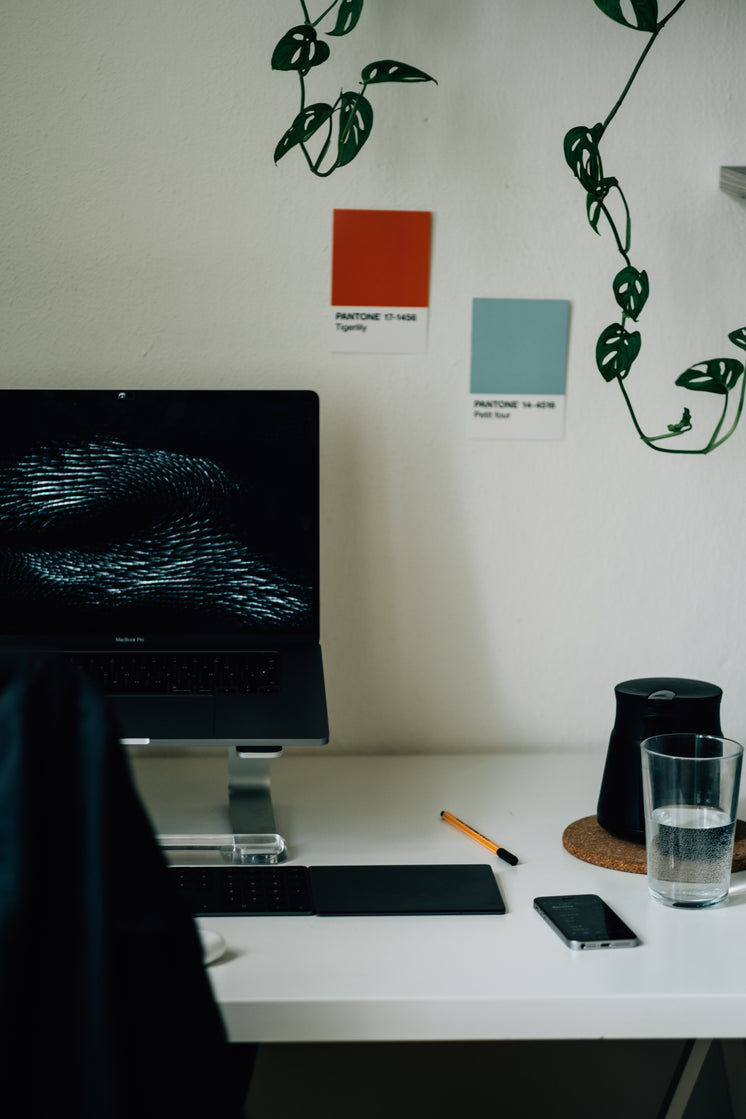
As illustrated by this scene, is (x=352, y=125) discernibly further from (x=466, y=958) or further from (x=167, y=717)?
(x=466, y=958)

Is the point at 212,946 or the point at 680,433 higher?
the point at 680,433

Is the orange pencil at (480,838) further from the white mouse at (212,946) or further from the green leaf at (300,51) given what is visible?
the green leaf at (300,51)

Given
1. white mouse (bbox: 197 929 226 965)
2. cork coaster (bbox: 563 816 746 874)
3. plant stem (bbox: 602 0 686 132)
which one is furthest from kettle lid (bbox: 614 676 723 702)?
plant stem (bbox: 602 0 686 132)

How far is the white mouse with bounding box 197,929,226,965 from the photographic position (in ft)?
2.84

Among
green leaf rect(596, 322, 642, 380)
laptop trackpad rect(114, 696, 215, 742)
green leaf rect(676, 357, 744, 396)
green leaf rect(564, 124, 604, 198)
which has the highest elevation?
green leaf rect(564, 124, 604, 198)

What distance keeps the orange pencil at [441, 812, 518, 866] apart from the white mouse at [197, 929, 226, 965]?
330 mm

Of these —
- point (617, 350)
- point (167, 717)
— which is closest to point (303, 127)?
point (617, 350)

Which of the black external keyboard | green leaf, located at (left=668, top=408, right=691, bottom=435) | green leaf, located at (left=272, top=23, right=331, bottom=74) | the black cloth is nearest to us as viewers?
the black cloth

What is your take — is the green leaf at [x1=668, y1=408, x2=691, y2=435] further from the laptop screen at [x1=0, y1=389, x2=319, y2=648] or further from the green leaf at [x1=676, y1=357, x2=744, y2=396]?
the laptop screen at [x1=0, y1=389, x2=319, y2=648]

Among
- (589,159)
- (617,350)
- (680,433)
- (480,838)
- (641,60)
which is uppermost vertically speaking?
(641,60)

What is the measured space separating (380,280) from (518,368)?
21cm

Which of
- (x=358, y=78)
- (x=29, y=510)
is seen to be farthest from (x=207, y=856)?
(x=358, y=78)

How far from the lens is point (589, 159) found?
1277mm

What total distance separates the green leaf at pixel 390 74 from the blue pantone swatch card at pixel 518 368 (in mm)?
278
